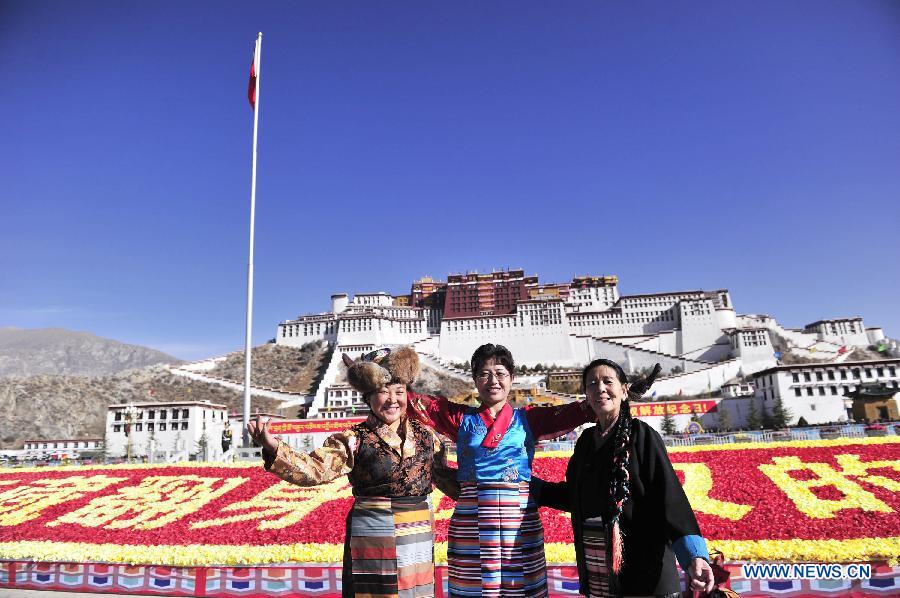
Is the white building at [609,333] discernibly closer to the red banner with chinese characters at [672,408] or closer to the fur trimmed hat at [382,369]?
the red banner with chinese characters at [672,408]

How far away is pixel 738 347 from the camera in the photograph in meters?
62.6

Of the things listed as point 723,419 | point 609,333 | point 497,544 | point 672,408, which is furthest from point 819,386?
point 497,544

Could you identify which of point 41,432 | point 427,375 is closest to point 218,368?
point 41,432

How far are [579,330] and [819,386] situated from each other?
4150cm

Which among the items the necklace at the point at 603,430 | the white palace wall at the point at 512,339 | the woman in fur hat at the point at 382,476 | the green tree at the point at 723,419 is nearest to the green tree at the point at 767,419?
the green tree at the point at 723,419

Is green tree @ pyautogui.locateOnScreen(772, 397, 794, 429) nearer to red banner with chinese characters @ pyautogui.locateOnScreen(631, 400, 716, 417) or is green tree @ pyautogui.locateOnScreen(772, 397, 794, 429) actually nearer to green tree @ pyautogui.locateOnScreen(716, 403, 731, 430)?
green tree @ pyautogui.locateOnScreen(716, 403, 731, 430)

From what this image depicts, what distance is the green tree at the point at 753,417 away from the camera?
34150mm

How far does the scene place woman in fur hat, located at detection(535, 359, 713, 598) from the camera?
9.05ft

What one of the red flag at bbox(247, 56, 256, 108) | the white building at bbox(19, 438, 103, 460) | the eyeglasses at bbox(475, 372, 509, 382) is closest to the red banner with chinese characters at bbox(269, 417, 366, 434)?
the red flag at bbox(247, 56, 256, 108)

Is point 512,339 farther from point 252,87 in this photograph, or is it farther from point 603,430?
point 603,430

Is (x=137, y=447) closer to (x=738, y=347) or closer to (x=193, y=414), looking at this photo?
(x=193, y=414)

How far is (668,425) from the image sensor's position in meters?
28.7

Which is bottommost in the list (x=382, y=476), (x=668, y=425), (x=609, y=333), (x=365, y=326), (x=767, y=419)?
(x=767, y=419)

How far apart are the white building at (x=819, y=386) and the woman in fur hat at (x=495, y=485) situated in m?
36.9
